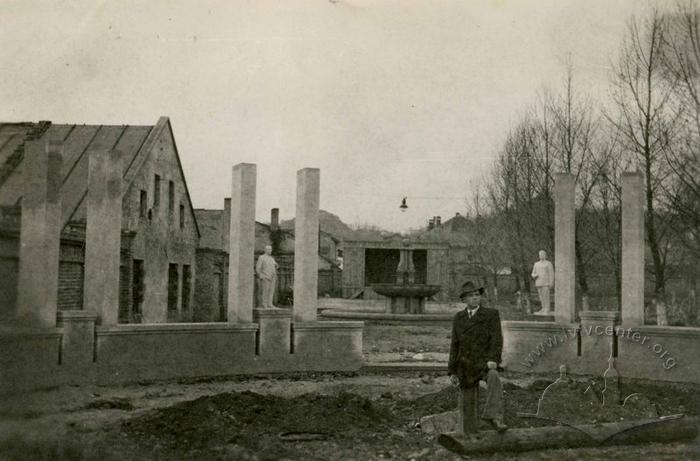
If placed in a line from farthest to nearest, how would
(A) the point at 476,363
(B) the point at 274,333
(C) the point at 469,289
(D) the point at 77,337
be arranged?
(B) the point at 274,333 → (D) the point at 77,337 → (C) the point at 469,289 → (A) the point at 476,363

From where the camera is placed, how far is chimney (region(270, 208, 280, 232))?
148 feet

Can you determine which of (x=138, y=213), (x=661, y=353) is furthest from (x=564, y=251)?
(x=138, y=213)

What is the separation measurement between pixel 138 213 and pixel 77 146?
304 cm

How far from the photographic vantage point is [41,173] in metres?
11.6

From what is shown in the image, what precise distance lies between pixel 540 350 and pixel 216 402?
24.5ft

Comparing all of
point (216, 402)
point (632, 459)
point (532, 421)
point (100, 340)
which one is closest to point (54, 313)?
point (100, 340)

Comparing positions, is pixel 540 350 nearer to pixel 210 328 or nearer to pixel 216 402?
pixel 210 328

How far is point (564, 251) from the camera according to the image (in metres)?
14.4

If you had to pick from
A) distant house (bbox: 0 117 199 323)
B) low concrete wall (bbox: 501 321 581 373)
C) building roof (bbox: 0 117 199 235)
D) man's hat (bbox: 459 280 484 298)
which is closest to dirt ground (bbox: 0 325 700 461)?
man's hat (bbox: 459 280 484 298)

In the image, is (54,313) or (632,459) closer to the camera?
(632,459)

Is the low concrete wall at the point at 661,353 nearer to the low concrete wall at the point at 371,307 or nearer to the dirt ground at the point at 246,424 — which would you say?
the dirt ground at the point at 246,424

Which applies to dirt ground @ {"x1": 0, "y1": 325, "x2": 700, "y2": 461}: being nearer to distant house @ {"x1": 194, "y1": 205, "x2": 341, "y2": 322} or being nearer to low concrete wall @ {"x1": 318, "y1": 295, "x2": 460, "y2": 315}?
low concrete wall @ {"x1": 318, "y1": 295, "x2": 460, "y2": 315}

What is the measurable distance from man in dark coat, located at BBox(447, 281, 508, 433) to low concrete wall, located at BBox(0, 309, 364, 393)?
574 centimetres

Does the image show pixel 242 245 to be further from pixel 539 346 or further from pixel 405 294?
pixel 405 294
